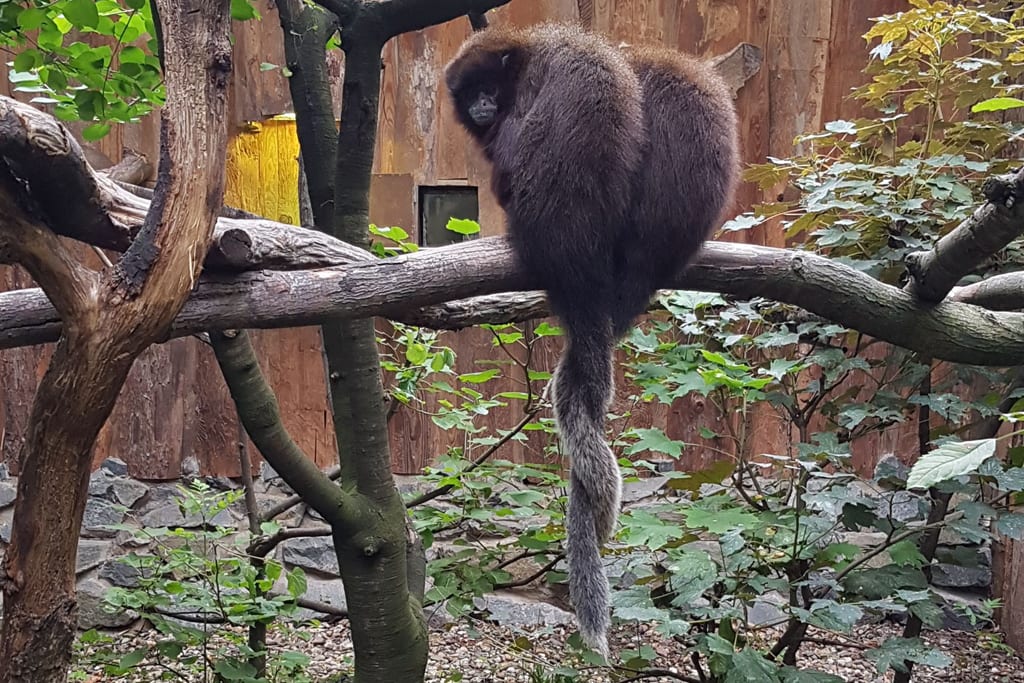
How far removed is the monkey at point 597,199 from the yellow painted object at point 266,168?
6.69ft

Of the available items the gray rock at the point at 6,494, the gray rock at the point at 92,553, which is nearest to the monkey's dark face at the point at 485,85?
the gray rock at the point at 92,553

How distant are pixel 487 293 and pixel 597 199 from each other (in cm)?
33

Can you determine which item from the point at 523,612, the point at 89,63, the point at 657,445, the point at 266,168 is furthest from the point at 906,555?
the point at 266,168

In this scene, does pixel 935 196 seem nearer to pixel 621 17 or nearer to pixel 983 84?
pixel 983 84

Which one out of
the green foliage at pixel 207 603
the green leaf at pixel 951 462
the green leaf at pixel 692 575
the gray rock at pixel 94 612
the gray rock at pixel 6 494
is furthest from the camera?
the gray rock at pixel 6 494

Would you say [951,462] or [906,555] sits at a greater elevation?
[951,462]

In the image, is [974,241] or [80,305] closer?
[80,305]

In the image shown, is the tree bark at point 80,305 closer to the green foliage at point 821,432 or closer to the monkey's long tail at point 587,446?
the monkey's long tail at point 587,446

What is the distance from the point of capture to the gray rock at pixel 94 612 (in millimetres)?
3607

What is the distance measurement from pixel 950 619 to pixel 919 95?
2.21m

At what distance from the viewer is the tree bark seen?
1.34m

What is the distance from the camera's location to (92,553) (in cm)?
382

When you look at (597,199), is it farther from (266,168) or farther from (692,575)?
(266,168)

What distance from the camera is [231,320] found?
1698 millimetres
